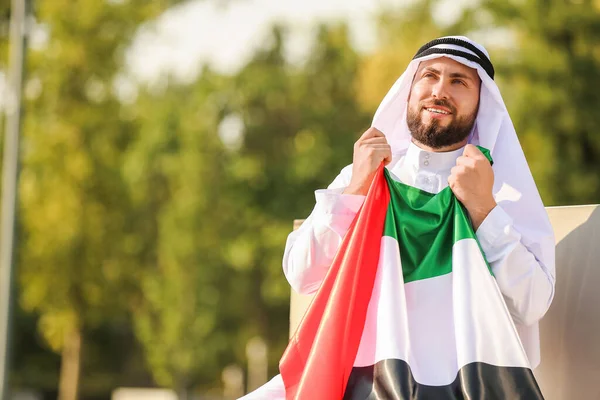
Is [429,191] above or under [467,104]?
under

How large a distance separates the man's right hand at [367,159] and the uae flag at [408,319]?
0.14 ft

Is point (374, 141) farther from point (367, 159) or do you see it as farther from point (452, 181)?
point (452, 181)

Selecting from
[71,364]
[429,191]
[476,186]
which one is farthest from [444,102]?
[71,364]

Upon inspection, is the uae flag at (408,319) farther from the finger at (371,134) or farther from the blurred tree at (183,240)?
the blurred tree at (183,240)

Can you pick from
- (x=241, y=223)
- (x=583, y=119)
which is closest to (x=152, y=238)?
(x=241, y=223)

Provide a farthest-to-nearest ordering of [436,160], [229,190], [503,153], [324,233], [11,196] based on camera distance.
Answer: [229,190] → [11,196] → [436,160] → [503,153] → [324,233]

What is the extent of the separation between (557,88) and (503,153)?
12.1 meters

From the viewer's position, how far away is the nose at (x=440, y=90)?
3348 millimetres

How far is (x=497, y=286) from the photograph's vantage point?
A: 2889mm

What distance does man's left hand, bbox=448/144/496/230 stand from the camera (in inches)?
119

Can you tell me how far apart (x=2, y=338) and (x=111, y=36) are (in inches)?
363

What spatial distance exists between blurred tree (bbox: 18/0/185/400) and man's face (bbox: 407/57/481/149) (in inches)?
599

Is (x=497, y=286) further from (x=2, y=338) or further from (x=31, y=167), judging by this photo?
(x=31, y=167)

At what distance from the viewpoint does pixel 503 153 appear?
10.9ft
